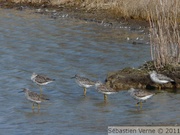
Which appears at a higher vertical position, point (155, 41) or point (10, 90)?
point (155, 41)

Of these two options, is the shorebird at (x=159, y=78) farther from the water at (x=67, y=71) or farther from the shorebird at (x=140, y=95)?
the shorebird at (x=140, y=95)

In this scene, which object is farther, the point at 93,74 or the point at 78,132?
the point at 93,74

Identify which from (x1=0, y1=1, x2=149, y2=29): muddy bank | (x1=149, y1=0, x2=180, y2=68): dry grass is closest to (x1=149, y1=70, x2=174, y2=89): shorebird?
(x1=149, y1=0, x2=180, y2=68): dry grass

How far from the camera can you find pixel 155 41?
15391mm

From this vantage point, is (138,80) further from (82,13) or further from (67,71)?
(82,13)

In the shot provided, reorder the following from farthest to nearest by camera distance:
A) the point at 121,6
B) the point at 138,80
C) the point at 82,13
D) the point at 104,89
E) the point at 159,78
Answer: the point at 82,13
the point at 121,6
the point at 138,80
the point at 159,78
the point at 104,89

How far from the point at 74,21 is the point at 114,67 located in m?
9.41

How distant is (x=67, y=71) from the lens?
18016mm

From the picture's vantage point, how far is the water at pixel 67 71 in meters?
12.5

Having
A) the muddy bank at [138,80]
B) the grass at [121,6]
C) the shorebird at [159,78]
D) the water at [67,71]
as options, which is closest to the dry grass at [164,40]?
the muddy bank at [138,80]

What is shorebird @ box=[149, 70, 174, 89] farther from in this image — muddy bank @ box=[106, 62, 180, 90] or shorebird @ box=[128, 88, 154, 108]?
shorebird @ box=[128, 88, 154, 108]

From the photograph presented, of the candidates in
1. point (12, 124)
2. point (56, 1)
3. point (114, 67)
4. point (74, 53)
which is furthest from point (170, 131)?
point (56, 1)

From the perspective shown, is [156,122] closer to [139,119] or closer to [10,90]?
[139,119]

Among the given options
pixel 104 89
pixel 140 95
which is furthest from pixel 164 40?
pixel 140 95
